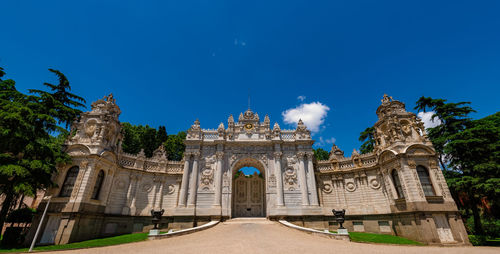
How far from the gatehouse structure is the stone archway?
13 centimetres

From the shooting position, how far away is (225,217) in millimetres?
21906

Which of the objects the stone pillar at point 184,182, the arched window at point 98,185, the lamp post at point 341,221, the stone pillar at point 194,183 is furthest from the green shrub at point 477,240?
the arched window at point 98,185

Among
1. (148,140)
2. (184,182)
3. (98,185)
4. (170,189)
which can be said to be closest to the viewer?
(98,185)

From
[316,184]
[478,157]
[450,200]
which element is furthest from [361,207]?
[478,157]

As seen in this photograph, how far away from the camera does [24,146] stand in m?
15.2

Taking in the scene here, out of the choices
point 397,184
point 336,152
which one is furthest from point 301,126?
point 397,184

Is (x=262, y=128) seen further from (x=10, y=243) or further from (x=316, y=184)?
(x=10, y=243)

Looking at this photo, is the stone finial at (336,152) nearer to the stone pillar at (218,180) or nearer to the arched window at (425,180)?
the arched window at (425,180)

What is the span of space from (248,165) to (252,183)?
9.22ft

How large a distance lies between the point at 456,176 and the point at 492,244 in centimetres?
606

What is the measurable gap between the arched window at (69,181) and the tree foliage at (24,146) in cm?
152

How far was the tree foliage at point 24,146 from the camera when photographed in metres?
14.0

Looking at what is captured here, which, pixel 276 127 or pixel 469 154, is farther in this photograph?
pixel 276 127

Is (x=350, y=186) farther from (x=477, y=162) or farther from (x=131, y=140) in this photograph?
(x=131, y=140)
